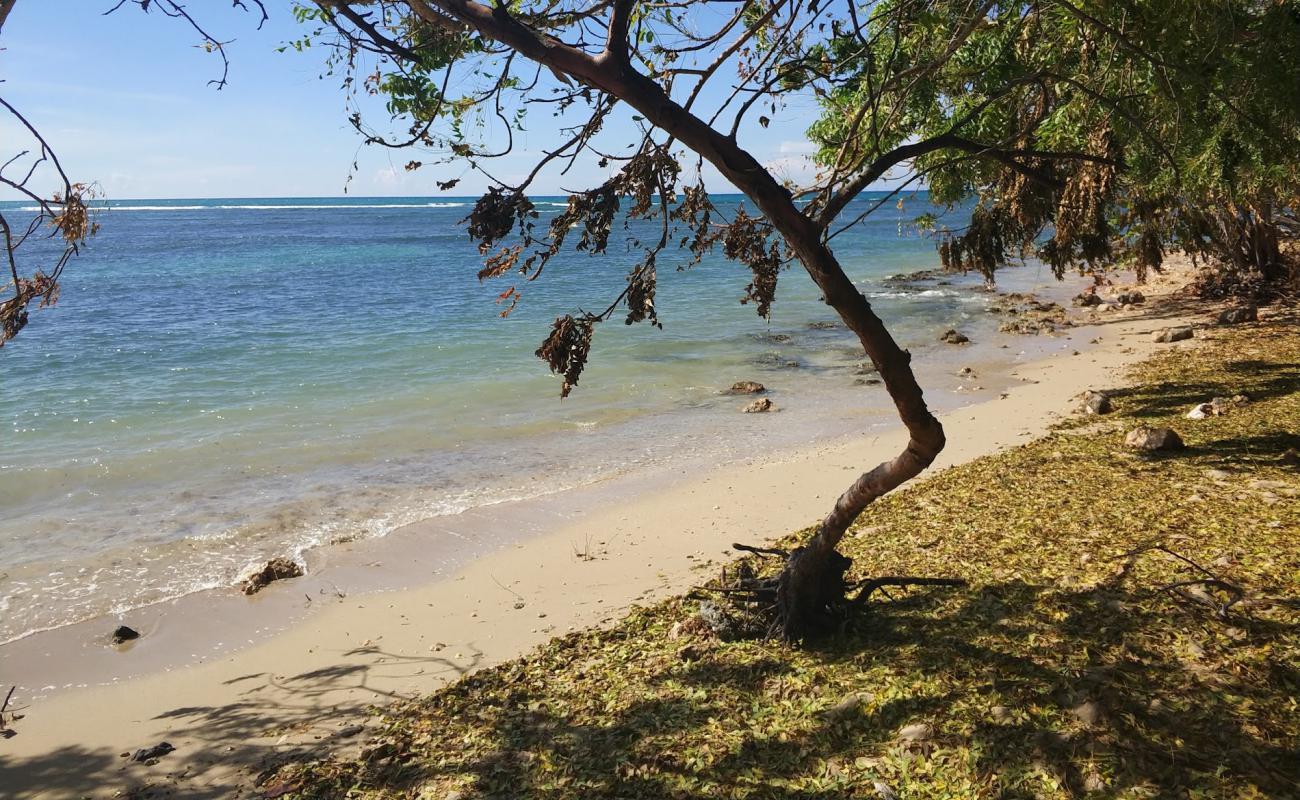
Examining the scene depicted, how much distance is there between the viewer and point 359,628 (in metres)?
7.02

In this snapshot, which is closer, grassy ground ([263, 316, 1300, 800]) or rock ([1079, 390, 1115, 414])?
grassy ground ([263, 316, 1300, 800])

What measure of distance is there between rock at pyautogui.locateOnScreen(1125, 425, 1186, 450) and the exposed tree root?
3811 millimetres

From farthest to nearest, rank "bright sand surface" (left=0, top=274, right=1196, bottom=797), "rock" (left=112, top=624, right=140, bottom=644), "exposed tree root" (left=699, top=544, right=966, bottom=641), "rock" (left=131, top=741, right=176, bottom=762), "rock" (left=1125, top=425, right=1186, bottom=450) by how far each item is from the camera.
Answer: "rock" (left=1125, top=425, right=1186, bottom=450), "rock" (left=112, top=624, right=140, bottom=644), "bright sand surface" (left=0, top=274, right=1196, bottom=797), "rock" (left=131, top=741, right=176, bottom=762), "exposed tree root" (left=699, top=544, right=966, bottom=641)

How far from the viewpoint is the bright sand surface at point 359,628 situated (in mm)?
5445

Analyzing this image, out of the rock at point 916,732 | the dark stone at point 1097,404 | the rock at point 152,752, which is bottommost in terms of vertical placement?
the rock at point 152,752

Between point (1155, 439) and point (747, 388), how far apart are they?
8.06 meters

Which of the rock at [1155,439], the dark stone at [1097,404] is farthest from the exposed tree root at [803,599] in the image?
the dark stone at [1097,404]

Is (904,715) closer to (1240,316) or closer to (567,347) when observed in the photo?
(567,347)

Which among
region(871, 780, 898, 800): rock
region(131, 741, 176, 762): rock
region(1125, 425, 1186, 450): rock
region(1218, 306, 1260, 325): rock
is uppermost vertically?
region(1218, 306, 1260, 325): rock

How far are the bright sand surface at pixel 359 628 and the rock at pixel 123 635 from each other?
117 mm

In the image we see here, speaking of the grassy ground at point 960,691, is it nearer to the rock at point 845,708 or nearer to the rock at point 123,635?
the rock at point 845,708

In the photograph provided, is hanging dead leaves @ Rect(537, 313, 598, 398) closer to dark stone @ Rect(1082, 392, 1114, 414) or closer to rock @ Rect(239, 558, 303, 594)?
rock @ Rect(239, 558, 303, 594)

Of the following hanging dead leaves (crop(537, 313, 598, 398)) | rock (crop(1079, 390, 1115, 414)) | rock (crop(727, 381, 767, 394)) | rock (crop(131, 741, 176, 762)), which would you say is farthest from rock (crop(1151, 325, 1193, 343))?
rock (crop(131, 741, 176, 762))

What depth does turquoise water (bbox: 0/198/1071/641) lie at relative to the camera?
369 inches
